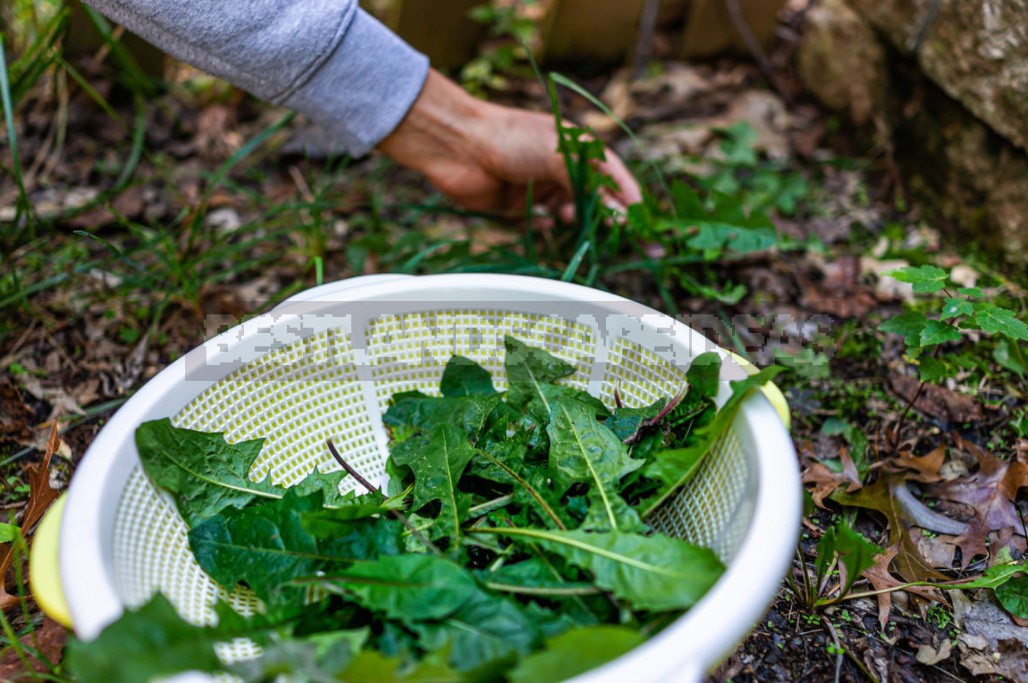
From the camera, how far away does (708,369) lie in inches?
47.8

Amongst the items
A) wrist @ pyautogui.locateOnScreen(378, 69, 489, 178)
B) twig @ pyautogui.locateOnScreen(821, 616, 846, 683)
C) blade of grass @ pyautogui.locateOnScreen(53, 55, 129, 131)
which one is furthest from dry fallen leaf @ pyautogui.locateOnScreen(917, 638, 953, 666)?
blade of grass @ pyautogui.locateOnScreen(53, 55, 129, 131)

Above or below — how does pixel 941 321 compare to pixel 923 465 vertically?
above

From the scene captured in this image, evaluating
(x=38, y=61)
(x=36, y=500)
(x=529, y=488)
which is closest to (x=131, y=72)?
(x=38, y=61)

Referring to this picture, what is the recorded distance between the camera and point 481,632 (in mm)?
957

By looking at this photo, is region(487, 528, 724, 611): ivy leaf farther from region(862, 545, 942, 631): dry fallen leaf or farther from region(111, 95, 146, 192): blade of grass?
region(111, 95, 146, 192): blade of grass

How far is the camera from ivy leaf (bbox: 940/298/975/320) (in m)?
1.35

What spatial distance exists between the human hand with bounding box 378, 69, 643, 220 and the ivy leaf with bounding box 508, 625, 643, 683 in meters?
1.27

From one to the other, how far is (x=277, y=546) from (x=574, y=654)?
0.50 meters

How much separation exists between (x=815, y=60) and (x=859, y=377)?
1402 millimetres

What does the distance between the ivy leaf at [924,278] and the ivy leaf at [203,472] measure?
107 cm

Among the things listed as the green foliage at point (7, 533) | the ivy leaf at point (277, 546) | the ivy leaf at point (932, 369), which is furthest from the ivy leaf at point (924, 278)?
the green foliage at point (7, 533)

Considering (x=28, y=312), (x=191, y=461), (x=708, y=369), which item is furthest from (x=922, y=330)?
(x=28, y=312)

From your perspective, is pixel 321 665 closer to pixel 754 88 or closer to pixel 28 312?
pixel 28 312

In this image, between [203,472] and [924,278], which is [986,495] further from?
[203,472]
